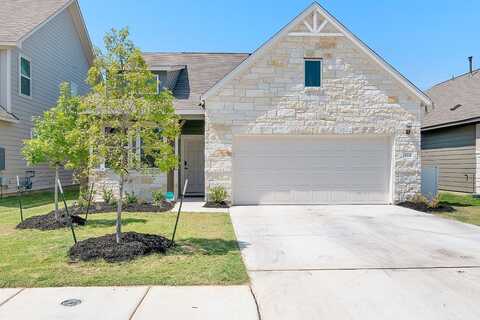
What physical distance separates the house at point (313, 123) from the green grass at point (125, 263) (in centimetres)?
379

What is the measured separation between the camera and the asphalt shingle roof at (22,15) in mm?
13633

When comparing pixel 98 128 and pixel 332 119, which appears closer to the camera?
pixel 98 128

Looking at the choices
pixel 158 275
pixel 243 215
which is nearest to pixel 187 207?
pixel 243 215

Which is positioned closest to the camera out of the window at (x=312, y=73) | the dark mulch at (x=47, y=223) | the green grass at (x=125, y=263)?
the green grass at (x=125, y=263)

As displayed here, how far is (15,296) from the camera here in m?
3.98

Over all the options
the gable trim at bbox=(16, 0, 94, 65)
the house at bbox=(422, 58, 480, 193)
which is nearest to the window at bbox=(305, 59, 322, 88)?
the house at bbox=(422, 58, 480, 193)

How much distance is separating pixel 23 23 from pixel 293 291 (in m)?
16.0

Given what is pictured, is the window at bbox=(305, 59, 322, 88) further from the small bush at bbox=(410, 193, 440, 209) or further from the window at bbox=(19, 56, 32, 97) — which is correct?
the window at bbox=(19, 56, 32, 97)

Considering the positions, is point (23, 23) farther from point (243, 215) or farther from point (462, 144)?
point (462, 144)

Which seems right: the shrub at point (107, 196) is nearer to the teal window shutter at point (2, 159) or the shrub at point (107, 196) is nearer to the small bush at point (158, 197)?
the small bush at point (158, 197)

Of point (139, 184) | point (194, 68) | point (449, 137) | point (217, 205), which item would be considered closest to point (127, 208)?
point (139, 184)

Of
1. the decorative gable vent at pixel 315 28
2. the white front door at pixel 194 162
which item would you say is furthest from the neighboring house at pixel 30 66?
the decorative gable vent at pixel 315 28

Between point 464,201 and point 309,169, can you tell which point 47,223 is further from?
point 464,201

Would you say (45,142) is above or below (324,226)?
above
